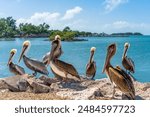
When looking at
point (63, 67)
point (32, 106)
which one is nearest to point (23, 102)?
point (32, 106)

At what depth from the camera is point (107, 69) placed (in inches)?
255

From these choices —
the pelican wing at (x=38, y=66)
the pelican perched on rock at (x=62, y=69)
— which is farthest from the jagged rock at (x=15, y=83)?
the pelican wing at (x=38, y=66)

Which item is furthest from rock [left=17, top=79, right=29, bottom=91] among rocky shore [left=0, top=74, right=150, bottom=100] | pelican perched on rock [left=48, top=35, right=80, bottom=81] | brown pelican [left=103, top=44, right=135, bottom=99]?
brown pelican [left=103, top=44, right=135, bottom=99]

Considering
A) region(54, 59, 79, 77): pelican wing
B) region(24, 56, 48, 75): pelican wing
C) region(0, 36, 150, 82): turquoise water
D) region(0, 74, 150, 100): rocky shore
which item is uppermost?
region(54, 59, 79, 77): pelican wing

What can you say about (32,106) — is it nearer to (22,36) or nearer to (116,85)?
(116,85)

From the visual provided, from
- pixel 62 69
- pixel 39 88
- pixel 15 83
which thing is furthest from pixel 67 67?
pixel 15 83

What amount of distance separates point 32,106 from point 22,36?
80877mm

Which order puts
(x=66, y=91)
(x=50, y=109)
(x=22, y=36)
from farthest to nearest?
(x=22, y=36), (x=66, y=91), (x=50, y=109)

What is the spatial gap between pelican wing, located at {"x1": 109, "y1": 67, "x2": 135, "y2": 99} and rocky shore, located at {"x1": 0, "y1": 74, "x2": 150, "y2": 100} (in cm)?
31

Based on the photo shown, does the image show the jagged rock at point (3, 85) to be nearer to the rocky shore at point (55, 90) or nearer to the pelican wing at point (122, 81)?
the rocky shore at point (55, 90)

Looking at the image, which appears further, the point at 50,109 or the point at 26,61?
the point at 26,61

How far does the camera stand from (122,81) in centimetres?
613

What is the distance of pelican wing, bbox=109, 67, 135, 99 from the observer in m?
6.10

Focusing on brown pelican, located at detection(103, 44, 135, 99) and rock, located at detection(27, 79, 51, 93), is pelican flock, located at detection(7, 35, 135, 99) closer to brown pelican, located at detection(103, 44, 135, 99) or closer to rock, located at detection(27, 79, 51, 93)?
brown pelican, located at detection(103, 44, 135, 99)
